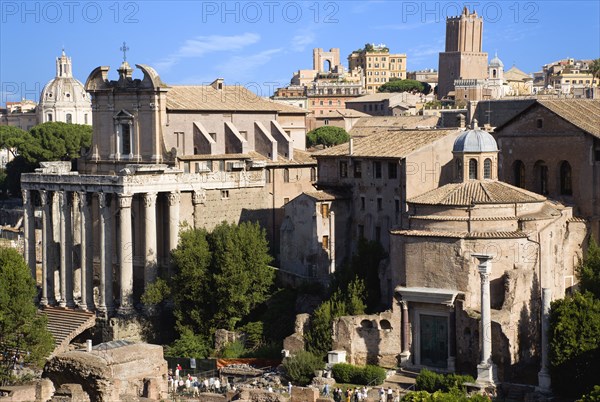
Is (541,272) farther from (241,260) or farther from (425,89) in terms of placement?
(425,89)

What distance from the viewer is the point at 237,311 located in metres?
50.9

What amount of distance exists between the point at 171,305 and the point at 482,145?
16.9 metres

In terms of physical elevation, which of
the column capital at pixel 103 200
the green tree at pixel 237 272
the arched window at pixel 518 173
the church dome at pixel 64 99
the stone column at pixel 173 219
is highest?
the church dome at pixel 64 99

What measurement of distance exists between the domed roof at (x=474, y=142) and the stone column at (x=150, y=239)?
584 inches

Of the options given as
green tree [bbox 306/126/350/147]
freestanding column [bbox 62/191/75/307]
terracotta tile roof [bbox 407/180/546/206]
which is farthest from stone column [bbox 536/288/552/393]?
green tree [bbox 306/126/350/147]

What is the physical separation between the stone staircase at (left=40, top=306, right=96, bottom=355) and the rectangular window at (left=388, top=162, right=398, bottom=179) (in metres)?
14.7

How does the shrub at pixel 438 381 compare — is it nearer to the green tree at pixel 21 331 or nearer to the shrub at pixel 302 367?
the shrub at pixel 302 367

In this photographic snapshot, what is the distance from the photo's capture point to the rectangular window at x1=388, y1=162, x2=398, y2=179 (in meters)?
49.1

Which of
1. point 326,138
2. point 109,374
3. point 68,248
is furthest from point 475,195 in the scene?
point 326,138

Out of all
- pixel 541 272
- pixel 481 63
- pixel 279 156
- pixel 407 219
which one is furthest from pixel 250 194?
pixel 481 63

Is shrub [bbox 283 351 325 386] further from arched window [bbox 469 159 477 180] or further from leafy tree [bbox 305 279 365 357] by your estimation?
arched window [bbox 469 159 477 180]

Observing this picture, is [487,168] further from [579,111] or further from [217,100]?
[217,100]

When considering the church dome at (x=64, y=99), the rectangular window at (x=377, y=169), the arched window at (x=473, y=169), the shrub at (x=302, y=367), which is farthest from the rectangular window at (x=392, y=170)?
the church dome at (x=64, y=99)

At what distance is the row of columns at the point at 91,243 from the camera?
5331 centimetres
